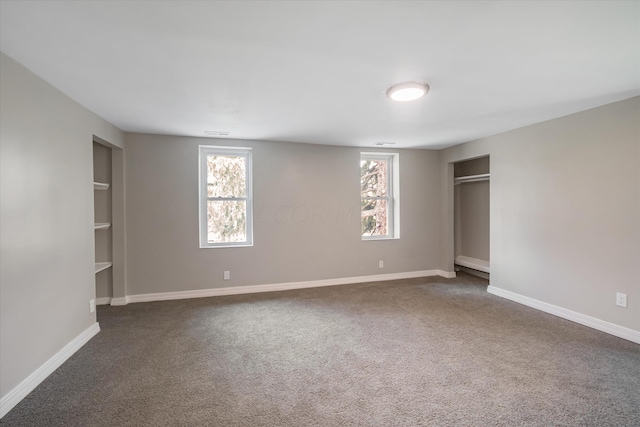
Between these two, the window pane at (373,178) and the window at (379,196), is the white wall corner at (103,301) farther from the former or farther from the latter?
the window pane at (373,178)

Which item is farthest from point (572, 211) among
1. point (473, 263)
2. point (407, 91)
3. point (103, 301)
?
point (103, 301)

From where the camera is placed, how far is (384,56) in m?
1.91

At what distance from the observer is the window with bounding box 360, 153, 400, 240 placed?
5008 millimetres

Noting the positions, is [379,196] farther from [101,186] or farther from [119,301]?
[119,301]

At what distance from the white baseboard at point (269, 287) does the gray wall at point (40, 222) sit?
3.45 feet

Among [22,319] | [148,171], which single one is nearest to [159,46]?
[22,319]

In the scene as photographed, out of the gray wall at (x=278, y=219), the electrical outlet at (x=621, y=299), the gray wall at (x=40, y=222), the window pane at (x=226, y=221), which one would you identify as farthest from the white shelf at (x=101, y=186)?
the electrical outlet at (x=621, y=299)

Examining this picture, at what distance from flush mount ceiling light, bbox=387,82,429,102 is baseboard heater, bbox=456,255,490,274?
10.8 ft

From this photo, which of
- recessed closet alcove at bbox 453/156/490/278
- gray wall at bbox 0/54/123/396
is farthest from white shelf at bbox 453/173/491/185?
gray wall at bbox 0/54/123/396

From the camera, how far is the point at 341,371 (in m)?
2.24

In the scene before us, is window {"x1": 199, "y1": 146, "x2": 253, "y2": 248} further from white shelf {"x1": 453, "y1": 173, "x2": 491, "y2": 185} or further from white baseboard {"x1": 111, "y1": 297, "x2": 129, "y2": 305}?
white shelf {"x1": 453, "y1": 173, "x2": 491, "y2": 185}

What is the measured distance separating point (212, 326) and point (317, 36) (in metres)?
2.83

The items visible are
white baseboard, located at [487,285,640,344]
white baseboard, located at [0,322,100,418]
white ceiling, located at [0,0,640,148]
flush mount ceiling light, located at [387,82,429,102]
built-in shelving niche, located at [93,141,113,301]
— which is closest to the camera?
white ceiling, located at [0,0,640,148]

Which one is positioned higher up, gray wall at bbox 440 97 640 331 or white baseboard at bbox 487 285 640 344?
gray wall at bbox 440 97 640 331
